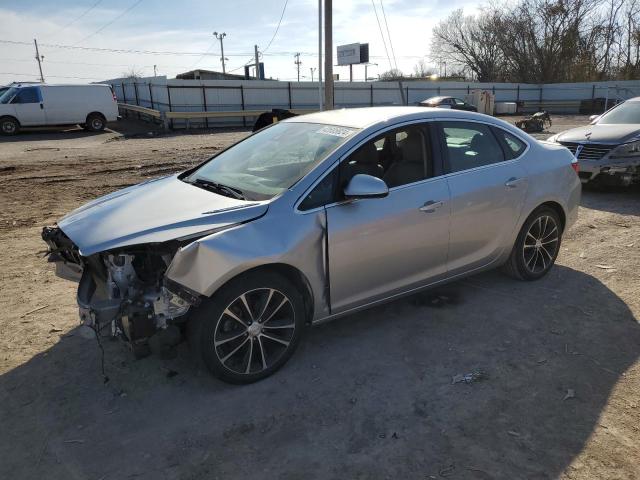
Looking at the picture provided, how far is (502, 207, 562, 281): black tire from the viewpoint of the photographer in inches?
185

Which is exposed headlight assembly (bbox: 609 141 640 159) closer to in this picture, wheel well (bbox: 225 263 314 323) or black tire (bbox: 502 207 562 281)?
black tire (bbox: 502 207 562 281)

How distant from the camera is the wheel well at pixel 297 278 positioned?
3.19 metres

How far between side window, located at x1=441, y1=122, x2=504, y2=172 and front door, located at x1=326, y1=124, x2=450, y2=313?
234 millimetres

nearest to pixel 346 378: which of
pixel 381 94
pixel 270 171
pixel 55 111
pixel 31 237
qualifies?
pixel 270 171

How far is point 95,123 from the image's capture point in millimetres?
24031

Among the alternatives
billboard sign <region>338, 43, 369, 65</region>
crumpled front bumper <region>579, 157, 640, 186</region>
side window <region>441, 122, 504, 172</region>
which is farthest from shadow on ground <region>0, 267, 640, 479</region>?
billboard sign <region>338, 43, 369, 65</region>

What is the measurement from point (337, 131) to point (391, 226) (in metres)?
0.86

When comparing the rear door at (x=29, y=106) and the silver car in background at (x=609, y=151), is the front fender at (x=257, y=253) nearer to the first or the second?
the silver car in background at (x=609, y=151)

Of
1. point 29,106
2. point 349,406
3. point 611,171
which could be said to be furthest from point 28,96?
point 349,406

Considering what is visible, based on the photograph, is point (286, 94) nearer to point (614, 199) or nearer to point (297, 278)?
point (614, 199)

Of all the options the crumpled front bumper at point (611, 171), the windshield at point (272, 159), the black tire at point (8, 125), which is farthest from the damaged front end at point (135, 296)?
the black tire at point (8, 125)

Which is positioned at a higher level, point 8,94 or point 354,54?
point 354,54

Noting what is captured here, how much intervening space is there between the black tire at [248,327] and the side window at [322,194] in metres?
0.52

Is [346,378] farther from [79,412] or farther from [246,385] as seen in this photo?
[79,412]
